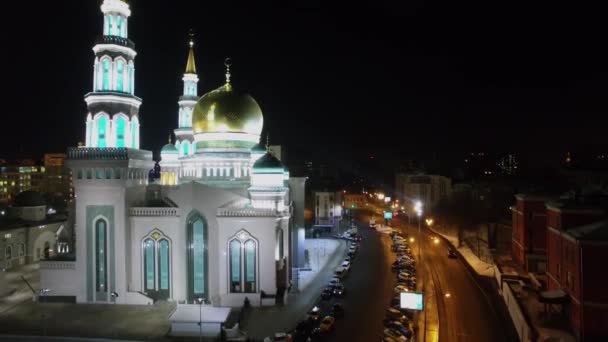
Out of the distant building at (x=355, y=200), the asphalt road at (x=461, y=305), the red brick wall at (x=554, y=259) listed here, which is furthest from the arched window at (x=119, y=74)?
the distant building at (x=355, y=200)

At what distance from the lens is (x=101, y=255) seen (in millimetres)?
29891

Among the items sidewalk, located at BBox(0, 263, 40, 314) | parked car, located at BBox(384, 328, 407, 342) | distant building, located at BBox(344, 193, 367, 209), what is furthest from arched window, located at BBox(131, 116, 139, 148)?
distant building, located at BBox(344, 193, 367, 209)

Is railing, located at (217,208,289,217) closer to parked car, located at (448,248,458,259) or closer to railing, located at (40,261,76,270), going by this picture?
railing, located at (40,261,76,270)

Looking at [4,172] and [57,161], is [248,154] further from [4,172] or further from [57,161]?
[57,161]

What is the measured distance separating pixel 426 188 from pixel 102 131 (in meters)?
57.3

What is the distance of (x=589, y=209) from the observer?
25281mm

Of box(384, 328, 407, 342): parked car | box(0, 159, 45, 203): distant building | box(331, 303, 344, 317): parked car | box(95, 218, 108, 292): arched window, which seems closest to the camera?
box(384, 328, 407, 342): parked car

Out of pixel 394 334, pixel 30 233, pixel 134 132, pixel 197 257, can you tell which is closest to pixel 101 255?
pixel 197 257

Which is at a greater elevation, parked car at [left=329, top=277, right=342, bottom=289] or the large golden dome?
the large golden dome

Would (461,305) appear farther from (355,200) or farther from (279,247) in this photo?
(355,200)

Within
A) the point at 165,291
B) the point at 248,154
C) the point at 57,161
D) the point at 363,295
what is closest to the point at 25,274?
the point at 165,291

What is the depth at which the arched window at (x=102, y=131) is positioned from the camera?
30562mm

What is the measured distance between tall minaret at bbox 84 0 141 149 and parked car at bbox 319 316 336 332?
16990mm

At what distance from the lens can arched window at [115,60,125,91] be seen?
31078 millimetres
